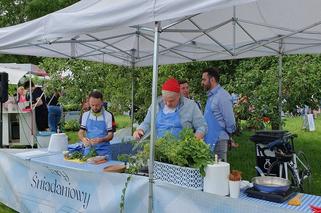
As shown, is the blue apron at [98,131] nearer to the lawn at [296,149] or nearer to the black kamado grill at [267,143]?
the lawn at [296,149]

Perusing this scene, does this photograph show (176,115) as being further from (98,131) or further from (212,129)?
(98,131)

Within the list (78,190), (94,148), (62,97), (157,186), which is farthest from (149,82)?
(157,186)

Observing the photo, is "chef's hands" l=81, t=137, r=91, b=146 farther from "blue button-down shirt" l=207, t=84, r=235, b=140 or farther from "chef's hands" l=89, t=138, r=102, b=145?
"blue button-down shirt" l=207, t=84, r=235, b=140

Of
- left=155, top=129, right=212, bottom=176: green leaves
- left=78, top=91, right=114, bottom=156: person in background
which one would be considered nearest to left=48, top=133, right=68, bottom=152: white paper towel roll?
left=78, top=91, right=114, bottom=156: person in background

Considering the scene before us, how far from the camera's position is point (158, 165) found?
3.02 m

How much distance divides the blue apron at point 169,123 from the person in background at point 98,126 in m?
0.85

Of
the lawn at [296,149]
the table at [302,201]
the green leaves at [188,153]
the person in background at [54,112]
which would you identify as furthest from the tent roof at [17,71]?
the table at [302,201]

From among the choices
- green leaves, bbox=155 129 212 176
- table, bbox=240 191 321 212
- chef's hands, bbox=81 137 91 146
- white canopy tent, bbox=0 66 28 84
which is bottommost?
table, bbox=240 191 321 212

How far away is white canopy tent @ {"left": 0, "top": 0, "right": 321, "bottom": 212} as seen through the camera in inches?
115

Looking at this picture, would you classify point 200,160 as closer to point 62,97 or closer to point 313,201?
point 313,201

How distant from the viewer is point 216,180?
2.71m

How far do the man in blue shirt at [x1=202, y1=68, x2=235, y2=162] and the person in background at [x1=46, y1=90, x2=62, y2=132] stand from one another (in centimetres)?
689

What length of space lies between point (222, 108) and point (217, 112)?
0.27ft

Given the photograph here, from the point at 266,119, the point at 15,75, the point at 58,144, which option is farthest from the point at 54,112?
the point at 58,144
